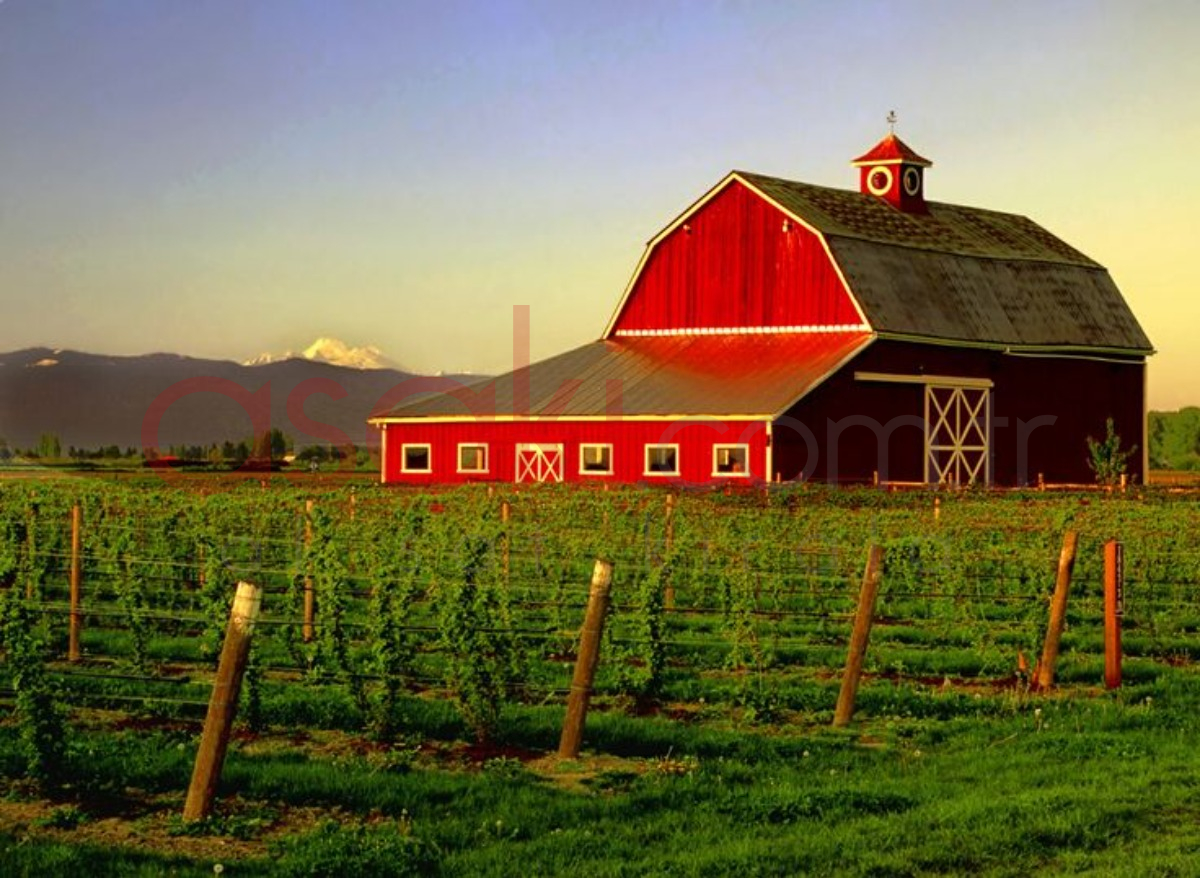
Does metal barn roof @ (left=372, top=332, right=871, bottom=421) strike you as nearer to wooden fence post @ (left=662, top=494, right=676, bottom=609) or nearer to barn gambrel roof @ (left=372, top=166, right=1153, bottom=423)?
barn gambrel roof @ (left=372, top=166, right=1153, bottom=423)

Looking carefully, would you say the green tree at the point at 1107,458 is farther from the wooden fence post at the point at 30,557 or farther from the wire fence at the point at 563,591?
the wooden fence post at the point at 30,557

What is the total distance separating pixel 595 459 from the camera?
4981 cm

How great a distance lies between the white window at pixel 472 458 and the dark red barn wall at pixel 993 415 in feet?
34.1

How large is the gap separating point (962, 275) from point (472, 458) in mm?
18125

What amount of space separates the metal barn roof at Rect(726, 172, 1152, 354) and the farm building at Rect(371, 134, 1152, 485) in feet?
0.34

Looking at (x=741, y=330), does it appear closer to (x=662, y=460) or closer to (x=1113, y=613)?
(x=662, y=460)

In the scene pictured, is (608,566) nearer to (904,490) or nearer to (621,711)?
(621,711)

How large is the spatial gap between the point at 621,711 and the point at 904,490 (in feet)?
Result: 105

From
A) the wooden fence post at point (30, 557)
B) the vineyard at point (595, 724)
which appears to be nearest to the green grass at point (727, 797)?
the vineyard at point (595, 724)

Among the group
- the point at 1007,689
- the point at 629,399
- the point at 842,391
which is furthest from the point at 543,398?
the point at 1007,689

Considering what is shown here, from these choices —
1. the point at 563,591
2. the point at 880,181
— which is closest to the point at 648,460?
the point at 880,181

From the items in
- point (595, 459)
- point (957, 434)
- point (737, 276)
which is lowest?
point (595, 459)

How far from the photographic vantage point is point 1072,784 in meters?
12.4

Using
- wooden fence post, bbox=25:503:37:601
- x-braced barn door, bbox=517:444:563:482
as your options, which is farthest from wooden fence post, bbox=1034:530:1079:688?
x-braced barn door, bbox=517:444:563:482
